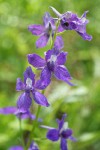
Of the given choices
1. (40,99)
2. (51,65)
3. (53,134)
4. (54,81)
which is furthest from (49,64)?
(54,81)

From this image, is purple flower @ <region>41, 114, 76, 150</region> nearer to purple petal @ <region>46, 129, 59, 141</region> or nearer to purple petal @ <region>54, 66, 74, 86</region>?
purple petal @ <region>46, 129, 59, 141</region>

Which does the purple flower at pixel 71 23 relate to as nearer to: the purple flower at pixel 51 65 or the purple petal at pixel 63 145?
the purple flower at pixel 51 65

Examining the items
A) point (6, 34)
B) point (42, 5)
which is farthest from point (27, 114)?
point (42, 5)

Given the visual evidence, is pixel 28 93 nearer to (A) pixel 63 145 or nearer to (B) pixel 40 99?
(B) pixel 40 99

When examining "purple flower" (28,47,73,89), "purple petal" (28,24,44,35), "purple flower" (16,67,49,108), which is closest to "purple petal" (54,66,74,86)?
"purple flower" (28,47,73,89)

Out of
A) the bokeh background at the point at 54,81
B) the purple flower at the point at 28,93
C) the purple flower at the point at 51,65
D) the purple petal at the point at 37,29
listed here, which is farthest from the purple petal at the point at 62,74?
the bokeh background at the point at 54,81

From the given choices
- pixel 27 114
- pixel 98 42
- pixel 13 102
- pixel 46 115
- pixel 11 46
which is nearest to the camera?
pixel 27 114

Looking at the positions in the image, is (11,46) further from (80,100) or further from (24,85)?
(24,85)
